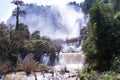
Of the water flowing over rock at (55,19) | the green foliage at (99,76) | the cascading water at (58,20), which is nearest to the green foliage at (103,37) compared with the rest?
the green foliage at (99,76)

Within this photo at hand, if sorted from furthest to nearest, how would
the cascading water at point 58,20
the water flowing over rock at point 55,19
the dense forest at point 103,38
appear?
the water flowing over rock at point 55,19 < the cascading water at point 58,20 < the dense forest at point 103,38

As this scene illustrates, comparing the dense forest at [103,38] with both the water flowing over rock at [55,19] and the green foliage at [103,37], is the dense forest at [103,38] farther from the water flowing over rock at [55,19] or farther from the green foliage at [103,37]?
the water flowing over rock at [55,19]

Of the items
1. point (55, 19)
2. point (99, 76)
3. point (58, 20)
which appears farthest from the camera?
point (55, 19)

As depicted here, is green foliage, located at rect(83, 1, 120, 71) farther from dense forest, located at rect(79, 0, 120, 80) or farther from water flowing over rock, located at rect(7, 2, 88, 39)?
water flowing over rock, located at rect(7, 2, 88, 39)

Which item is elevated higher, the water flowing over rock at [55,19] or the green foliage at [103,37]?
the water flowing over rock at [55,19]

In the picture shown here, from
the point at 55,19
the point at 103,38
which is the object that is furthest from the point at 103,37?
the point at 55,19

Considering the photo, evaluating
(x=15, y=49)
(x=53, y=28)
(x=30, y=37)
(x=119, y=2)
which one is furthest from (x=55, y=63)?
(x=53, y=28)

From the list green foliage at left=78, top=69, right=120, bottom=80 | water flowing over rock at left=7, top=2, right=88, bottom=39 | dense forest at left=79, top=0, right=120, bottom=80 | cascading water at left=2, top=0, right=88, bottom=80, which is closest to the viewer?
green foliage at left=78, top=69, right=120, bottom=80

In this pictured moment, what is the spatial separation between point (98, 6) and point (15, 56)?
9640 millimetres

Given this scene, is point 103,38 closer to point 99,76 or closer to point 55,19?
point 99,76

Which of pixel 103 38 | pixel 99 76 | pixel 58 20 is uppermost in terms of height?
pixel 58 20

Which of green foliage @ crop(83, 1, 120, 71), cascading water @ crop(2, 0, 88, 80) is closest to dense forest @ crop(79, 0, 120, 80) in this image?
green foliage @ crop(83, 1, 120, 71)

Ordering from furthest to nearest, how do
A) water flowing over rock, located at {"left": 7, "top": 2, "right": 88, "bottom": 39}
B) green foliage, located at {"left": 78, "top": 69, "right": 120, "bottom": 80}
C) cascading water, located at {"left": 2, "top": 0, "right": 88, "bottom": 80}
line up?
water flowing over rock, located at {"left": 7, "top": 2, "right": 88, "bottom": 39} < cascading water, located at {"left": 2, "top": 0, "right": 88, "bottom": 80} < green foliage, located at {"left": 78, "top": 69, "right": 120, "bottom": 80}

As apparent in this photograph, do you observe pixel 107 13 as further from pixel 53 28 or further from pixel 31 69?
pixel 53 28
